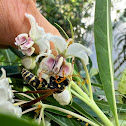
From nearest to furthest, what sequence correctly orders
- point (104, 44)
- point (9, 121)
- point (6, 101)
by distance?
point (9, 121), point (6, 101), point (104, 44)

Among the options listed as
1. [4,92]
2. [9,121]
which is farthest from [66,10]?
[9,121]

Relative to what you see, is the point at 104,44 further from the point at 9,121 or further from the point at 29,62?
the point at 9,121

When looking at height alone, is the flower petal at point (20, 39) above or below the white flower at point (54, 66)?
above

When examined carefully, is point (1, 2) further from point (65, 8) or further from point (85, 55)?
point (65, 8)

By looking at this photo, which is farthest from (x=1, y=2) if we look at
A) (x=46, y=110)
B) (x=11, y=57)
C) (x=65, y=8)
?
(x=65, y=8)

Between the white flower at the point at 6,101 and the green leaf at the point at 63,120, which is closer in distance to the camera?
the white flower at the point at 6,101

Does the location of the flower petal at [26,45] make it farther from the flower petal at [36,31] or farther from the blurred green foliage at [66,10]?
the blurred green foliage at [66,10]

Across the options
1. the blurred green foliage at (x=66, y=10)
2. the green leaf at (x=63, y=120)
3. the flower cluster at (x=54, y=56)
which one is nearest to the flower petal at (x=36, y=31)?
the flower cluster at (x=54, y=56)

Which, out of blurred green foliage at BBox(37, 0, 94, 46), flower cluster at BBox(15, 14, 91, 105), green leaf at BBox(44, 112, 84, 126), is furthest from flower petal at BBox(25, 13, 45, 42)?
Answer: blurred green foliage at BBox(37, 0, 94, 46)
